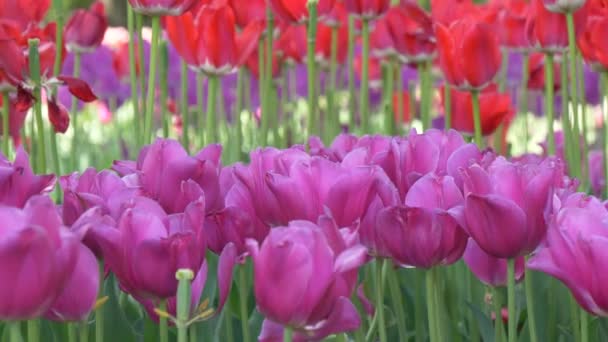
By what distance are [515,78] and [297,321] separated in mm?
3556

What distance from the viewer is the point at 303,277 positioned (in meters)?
0.85

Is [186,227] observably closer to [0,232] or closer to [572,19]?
[0,232]

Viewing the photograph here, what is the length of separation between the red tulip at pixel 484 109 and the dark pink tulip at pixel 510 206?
110cm

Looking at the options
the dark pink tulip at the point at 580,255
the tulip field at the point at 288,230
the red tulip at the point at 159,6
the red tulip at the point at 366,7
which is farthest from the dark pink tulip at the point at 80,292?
the red tulip at the point at 366,7

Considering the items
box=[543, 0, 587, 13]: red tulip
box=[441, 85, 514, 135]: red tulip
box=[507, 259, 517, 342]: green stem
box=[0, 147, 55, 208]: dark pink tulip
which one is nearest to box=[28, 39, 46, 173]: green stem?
box=[0, 147, 55, 208]: dark pink tulip

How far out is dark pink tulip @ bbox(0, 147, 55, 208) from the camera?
1068mm

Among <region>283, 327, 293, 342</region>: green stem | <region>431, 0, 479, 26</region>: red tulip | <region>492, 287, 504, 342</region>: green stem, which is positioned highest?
<region>431, 0, 479, 26</region>: red tulip

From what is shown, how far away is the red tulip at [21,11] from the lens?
6.35 feet

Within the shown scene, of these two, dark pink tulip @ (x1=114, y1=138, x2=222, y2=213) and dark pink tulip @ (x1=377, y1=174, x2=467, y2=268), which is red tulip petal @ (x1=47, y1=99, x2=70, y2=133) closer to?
dark pink tulip @ (x1=114, y1=138, x2=222, y2=213)

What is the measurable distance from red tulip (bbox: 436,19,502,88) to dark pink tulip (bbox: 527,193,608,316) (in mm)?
921

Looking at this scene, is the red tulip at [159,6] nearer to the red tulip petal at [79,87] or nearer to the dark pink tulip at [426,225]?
the red tulip petal at [79,87]

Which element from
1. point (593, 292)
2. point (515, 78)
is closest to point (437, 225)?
point (593, 292)

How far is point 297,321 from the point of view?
0.87 m

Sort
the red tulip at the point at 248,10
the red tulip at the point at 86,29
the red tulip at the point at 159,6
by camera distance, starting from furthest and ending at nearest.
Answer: the red tulip at the point at 86,29
the red tulip at the point at 248,10
the red tulip at the point at 159,6
